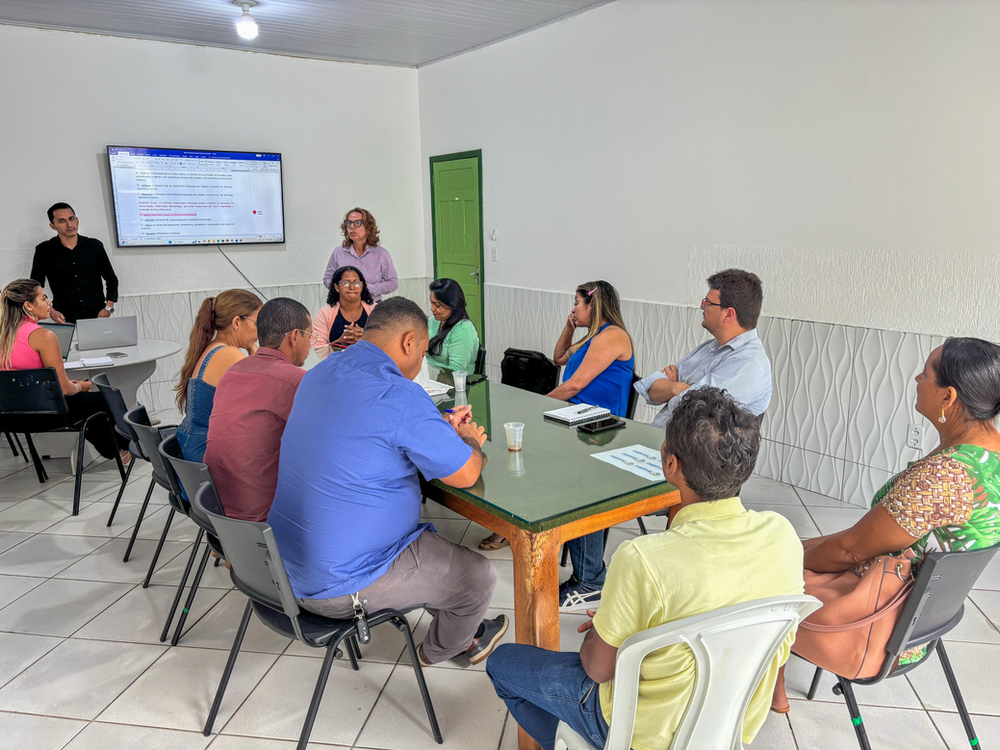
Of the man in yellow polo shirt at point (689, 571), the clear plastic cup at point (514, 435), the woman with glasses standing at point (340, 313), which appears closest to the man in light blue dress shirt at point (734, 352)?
the clear plastic cup at point (514, 435)

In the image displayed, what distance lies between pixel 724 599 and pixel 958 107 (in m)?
2.93

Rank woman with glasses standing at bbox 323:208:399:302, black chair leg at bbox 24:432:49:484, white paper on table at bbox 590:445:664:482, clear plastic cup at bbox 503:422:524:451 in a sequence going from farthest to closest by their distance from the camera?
woman with glasses standing at bbox 323:208:399:302 → black chair leg at bbox 24:432:49:484 → clear plastic cup at bbox 503:422:524:451 → white paper on table at bbox 590:445:664:482

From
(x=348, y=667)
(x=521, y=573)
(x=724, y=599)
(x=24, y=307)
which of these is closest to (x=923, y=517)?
(x=724, y=599)

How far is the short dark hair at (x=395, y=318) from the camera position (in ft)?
6.89

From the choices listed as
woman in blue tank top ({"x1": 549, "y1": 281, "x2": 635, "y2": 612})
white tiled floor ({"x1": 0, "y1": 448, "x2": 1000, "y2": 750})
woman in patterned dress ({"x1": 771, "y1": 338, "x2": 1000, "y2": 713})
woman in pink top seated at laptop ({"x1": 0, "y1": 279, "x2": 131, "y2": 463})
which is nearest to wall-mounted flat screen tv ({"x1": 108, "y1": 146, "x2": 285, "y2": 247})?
woman in pink top seated at laptop ({"x1": 0, "y1": 279, "x2": 131, "y2": 463})

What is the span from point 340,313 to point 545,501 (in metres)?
2.65

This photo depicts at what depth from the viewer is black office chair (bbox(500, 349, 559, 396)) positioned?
3.93 m

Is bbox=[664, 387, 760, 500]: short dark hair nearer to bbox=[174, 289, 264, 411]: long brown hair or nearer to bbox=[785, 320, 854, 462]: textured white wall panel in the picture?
bbox=[174, 289, 264, 411]: long brown hair

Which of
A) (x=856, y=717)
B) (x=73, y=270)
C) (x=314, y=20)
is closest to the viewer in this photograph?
(x=856, y=717)

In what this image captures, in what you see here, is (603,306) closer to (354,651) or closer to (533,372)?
(533,372)

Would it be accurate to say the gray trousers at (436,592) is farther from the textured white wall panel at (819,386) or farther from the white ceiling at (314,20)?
the white ceiling at (314,20)

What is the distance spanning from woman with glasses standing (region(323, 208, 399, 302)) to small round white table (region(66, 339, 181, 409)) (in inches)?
56.4

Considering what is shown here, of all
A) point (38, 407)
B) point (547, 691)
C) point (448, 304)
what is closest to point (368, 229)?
point (448, 304)

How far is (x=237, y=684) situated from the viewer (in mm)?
2387
